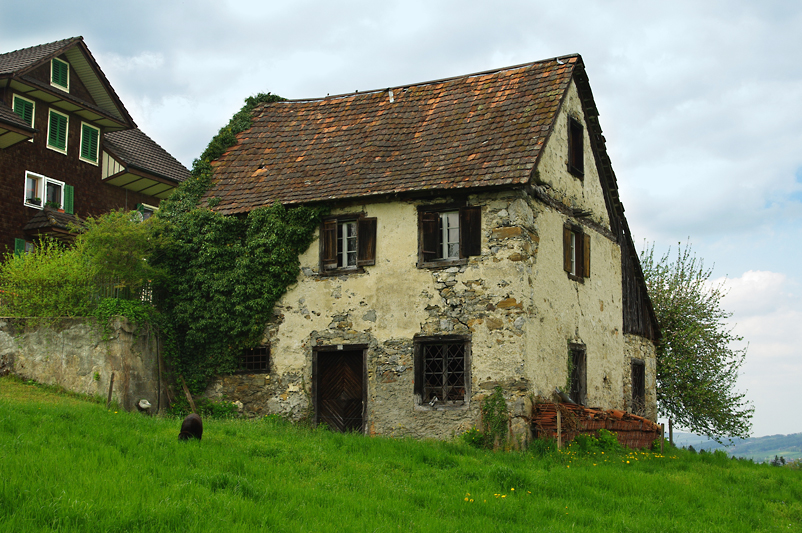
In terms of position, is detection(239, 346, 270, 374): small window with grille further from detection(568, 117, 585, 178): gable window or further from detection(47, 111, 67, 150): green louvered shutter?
detection(47, 111, 67, 150): green louvered shutter

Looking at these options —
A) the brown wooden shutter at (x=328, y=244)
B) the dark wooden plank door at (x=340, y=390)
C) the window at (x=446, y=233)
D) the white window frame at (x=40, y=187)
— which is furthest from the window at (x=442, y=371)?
the white window frame at (x=40, y=187)

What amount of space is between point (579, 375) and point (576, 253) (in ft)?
9.57

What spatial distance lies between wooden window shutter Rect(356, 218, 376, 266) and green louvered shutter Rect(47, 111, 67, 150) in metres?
13.8

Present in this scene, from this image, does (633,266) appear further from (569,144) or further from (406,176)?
(406,176)

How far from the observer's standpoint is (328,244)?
1734 centimetres

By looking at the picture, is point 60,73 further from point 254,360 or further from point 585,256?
point 585,256

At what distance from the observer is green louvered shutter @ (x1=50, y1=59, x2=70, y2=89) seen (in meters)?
25.3

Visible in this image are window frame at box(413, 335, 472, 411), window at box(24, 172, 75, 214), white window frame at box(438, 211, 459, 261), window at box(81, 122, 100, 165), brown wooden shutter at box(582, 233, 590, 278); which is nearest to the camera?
window frame at box(413, 335, 472, 411)

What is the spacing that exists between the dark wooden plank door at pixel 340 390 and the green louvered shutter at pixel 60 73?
15.1 m

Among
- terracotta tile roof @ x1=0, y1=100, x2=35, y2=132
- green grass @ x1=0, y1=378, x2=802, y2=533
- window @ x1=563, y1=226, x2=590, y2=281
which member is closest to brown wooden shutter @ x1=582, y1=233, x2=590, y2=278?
window @ x1=563, y1=226, x2=590, y2=281

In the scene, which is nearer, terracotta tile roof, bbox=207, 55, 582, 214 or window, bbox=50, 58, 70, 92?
terracotta tile roof, bbox=207, 55, 582, 214

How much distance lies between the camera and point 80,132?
26656 mm

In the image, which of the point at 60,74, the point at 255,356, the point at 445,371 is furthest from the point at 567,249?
the point at 60,74

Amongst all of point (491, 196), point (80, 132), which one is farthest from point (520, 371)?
point (80, 132)
